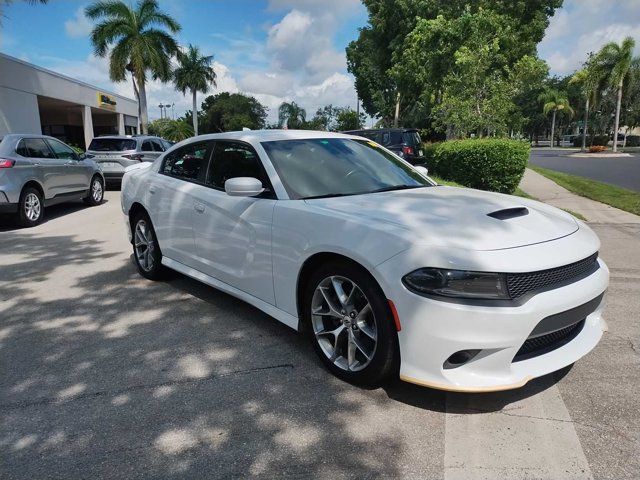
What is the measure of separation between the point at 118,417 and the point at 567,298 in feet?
8.53

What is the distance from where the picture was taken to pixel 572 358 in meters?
2.80

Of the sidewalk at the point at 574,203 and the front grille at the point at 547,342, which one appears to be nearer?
the front grille at the point at 547,342

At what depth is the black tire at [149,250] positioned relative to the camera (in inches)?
204

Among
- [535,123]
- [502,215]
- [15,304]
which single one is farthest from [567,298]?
[535,123]

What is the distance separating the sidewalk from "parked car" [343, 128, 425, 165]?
11.0 ft

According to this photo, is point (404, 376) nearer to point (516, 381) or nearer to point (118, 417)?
point (516, 381)

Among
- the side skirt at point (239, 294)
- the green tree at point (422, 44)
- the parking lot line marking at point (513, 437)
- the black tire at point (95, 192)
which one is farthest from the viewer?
the green tree at point (422, 44)

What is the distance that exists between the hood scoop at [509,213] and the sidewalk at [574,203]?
659 cm

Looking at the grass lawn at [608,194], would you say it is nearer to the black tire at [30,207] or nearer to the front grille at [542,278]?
the front grille at [542,278]

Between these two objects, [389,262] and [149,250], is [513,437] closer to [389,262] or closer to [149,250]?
[389,262]

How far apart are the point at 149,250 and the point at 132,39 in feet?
97.6

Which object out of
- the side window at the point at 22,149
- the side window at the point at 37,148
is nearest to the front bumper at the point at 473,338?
the side window at the point at 22,149

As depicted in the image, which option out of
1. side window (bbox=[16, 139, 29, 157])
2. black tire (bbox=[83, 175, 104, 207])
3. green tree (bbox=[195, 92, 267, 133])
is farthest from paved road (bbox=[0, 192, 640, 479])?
green tree (bbox=[195, 92, 267, 133])

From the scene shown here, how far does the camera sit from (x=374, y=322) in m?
2.92
